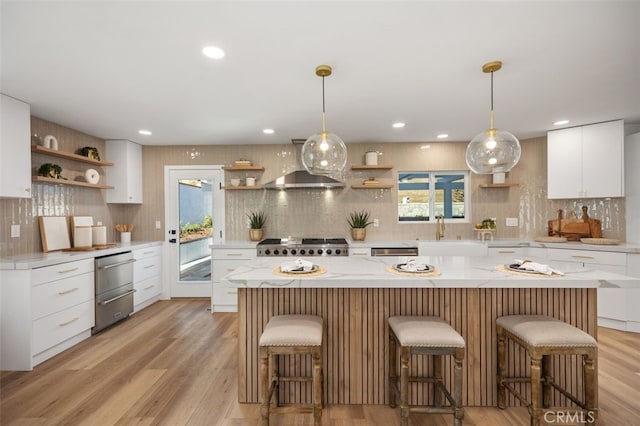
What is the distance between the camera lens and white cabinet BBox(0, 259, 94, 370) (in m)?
2.64

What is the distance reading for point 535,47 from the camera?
204 cm

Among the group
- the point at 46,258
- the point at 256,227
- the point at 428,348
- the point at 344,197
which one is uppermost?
the point at 344,197

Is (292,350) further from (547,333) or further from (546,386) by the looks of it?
(546,386)

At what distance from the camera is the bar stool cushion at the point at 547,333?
1.71 m

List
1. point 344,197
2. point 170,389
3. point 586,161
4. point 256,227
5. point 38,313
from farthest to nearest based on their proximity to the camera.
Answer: point 344,197 < point 256,227 < point 586,161 < point 38,313 < point 170,389

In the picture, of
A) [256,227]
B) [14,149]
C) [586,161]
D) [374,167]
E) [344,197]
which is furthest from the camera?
[344,197]

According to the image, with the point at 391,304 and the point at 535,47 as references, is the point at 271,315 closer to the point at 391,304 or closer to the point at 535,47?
the point at 391,304

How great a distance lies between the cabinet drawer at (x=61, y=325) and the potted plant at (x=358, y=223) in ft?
10.9

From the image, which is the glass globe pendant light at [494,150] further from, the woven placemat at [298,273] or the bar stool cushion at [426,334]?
the woven placemat at [298,273]

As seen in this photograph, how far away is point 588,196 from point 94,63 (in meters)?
5.40

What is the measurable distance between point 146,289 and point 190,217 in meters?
1.22

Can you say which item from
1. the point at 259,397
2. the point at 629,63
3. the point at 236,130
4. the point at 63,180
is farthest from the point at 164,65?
the point at 629,63

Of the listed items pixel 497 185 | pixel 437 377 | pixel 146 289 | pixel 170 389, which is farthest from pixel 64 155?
pixel 497 185

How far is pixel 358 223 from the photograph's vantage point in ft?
14.7
